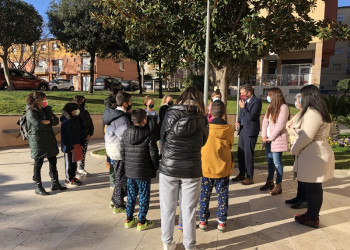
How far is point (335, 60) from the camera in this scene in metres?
46.5

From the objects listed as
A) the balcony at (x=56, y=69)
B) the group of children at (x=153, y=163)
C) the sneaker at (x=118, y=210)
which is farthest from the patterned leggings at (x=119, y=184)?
the balcony at (x=56, y=69)

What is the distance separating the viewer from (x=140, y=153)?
341 cm

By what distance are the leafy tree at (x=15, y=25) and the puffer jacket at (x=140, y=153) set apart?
52.2 feet

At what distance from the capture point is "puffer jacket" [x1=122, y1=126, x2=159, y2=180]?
3.37 meters

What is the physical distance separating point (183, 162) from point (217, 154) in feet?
2.43

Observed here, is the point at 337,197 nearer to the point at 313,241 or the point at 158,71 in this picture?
the point at 313,241

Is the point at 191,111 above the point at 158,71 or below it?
below

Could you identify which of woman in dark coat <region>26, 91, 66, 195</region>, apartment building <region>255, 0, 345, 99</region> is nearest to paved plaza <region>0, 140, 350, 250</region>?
woman in dark coat <region>26, 91, 66, 195</region>

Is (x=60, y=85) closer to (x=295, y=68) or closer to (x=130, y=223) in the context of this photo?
(x=295, y=68)

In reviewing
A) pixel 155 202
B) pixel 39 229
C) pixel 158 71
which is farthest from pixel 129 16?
pixel 39 229

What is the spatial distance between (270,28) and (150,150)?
5.55 metres

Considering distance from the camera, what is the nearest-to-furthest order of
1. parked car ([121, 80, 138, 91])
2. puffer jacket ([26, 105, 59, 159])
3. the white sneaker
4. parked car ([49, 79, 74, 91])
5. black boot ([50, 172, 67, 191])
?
the white sneaker, puffer jacket ([26, 105, 59, 159]), black boot ([50, 172, 67, 191]), parked car ([49, 79, 74, 91]), parked car ([121, 80, 138, 91])

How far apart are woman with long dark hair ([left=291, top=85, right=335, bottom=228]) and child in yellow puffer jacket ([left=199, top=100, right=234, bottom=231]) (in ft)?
2.99

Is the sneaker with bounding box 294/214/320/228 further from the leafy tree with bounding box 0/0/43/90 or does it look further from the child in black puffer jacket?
the leafy tree with bounding box 0/0/43/90
